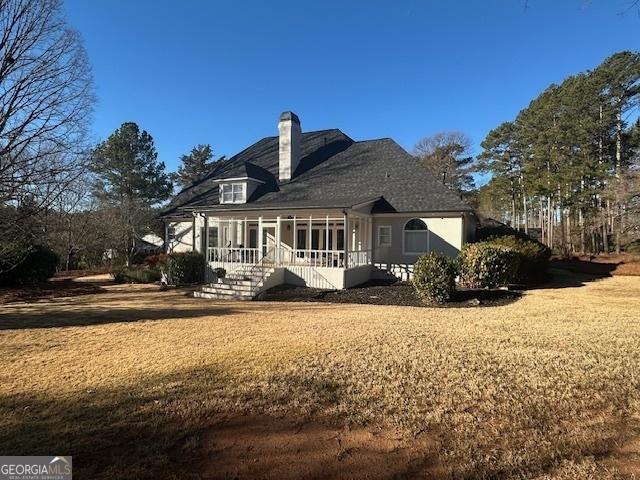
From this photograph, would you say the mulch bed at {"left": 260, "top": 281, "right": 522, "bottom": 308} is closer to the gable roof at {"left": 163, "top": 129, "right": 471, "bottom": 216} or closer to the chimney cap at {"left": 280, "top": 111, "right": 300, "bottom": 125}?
the gable roof at {"left": 163, "top": 129, "right": 471, "bottom": 216}

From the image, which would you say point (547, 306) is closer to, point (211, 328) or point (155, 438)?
point (211, 328)

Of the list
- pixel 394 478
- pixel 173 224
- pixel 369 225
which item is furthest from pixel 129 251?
pixel 394 478

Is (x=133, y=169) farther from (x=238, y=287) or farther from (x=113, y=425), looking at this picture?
(x=113, y=425)

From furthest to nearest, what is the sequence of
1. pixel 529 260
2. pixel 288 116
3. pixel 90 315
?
pixel 288 116 < pixel 529 260 < pixel 90 315

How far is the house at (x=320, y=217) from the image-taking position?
14.7 meters

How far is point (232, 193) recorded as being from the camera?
779 inches

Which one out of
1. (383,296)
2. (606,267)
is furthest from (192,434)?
(606,267)

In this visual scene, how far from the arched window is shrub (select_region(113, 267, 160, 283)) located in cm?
1222

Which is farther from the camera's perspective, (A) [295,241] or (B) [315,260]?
(A) [295,241]

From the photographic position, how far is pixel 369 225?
1695cm

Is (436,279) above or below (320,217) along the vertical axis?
below

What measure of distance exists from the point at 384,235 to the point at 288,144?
794 centimetres

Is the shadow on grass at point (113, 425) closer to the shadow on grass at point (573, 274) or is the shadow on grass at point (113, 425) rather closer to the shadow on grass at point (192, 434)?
the shadow on grass at point (192, 434)

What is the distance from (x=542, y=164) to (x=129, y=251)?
37.3 m
